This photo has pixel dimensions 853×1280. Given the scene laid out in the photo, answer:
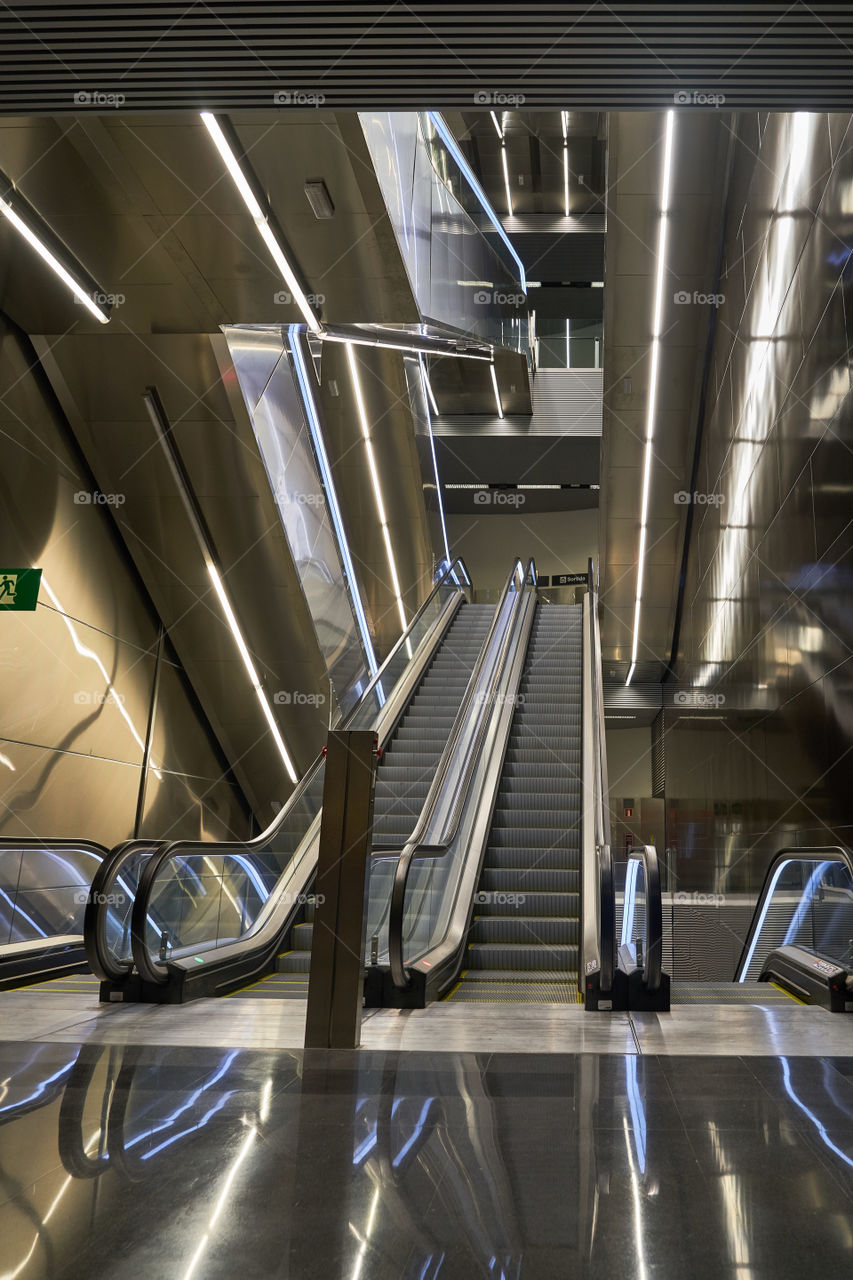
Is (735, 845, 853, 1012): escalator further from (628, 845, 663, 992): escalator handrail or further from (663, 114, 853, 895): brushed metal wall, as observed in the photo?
(628, 845, 663, 992): escalator handrail

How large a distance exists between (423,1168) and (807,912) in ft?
13.4

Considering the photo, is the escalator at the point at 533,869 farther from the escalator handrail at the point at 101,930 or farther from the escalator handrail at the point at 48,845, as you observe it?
the escalator handrail at the point at 48,845

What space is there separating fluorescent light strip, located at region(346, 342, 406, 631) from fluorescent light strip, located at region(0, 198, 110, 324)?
472 cm

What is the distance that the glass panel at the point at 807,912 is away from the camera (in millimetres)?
5062

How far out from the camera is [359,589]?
13570 millimetres

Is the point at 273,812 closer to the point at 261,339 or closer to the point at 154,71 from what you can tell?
the point at 261,339

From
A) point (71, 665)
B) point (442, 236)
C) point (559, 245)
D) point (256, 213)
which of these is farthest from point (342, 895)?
point (559, 245)

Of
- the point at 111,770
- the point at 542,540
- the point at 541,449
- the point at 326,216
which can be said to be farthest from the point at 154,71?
the point at 542,540

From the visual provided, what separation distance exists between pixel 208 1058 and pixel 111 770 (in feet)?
21.8

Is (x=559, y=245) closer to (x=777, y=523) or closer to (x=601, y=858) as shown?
(x=777, y=523)

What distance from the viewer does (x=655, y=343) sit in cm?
1237

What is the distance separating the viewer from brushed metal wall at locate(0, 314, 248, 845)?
8344 mm

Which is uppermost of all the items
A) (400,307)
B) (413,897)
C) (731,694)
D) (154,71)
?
(400,307)

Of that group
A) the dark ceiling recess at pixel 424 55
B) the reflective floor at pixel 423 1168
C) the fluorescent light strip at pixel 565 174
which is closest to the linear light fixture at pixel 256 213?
the dark ceiling recess at pixel 424 55
